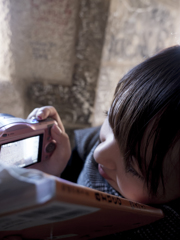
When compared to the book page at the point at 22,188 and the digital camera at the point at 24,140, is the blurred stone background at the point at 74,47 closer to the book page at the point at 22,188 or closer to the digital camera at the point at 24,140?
the digital camera at the point at 24,140

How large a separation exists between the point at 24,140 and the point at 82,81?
34cm

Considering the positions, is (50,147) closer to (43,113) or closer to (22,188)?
(43,113)

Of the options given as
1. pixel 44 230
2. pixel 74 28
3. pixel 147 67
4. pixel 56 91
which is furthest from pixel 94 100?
pixel 44 230

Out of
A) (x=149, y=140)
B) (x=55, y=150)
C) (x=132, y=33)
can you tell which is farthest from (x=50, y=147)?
(x=132, y=33)

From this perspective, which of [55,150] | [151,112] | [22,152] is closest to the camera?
[151,112]

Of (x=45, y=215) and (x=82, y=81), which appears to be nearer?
(x=45, y=215)

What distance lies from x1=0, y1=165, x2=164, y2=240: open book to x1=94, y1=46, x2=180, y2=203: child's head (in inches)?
3.1

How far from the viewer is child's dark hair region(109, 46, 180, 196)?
290 mm

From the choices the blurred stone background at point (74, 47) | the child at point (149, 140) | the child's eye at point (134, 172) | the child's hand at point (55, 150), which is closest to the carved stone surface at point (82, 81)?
the blurred stone background at point (74, 47)

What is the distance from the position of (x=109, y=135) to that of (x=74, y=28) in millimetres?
384

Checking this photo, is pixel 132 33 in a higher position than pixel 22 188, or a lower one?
higher

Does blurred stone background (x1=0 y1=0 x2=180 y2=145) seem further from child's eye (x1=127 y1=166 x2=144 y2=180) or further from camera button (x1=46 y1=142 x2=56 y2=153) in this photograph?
child's eye (x1=127 y1=166 x2=144 y2=180)

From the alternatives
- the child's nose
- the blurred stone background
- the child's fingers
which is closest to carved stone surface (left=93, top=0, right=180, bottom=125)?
the blurred stone background

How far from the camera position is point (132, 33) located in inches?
24.9
